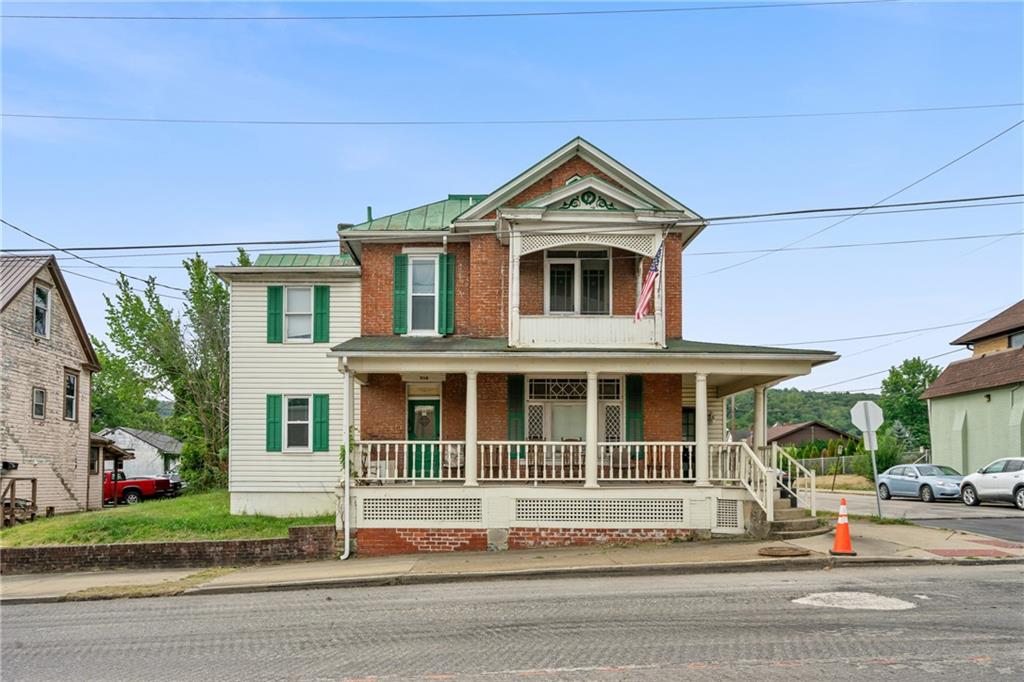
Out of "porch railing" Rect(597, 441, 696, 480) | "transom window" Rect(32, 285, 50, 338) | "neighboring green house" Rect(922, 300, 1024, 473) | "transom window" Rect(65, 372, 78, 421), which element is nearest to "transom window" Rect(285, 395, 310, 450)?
"porch railing" Rect(597, 441, 696, 480)

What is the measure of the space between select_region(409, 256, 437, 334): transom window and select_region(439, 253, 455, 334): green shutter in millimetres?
241

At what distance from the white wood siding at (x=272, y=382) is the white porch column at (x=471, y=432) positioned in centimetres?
537

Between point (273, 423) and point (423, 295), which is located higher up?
point (423, 295)

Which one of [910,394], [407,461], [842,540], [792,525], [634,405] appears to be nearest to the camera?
[842,540]

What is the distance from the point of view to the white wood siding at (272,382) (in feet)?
73.3

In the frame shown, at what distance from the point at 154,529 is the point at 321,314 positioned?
616cm

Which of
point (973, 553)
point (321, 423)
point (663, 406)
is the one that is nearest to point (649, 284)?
point (663, 406)

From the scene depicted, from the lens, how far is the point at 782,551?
50.1 feet

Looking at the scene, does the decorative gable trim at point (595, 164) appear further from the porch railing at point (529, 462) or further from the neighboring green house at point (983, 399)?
the neighboring green house at point (983, 399)

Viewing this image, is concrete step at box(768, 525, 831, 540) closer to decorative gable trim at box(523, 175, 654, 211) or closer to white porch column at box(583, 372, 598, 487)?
white porch column at box(583, 372, 598, 487)

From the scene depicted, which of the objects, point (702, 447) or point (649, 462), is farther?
point (649, 462)

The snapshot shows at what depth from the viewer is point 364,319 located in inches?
839

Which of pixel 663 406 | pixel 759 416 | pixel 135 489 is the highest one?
pixel 663 406

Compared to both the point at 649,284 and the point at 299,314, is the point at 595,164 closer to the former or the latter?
the point at 649,284
